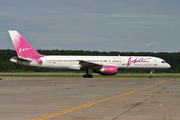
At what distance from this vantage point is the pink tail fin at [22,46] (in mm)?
52500

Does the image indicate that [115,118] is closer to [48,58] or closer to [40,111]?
[40,111]

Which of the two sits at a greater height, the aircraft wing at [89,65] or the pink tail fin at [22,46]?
the pink tail fin at [22,46]

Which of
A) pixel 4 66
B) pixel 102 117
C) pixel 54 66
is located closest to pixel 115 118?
pixel 102 117

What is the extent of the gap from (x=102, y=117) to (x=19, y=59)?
42.7 meters

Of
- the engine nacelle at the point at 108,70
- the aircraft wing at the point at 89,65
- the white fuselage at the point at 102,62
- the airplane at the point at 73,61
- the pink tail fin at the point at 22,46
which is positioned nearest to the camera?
the engine nacelle at the point at 108,70

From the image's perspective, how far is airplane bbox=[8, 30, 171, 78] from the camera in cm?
5081

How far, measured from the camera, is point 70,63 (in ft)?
168

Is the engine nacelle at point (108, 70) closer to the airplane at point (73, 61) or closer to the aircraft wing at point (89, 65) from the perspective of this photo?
the airplane at point (73, 61)

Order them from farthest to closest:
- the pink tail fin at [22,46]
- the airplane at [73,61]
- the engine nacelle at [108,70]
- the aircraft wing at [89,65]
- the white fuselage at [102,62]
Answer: the pink tail fin at [22,46]
the white fuselage at [102,62]
the airplane at [73,61]
the aircraft wing at [89,65]
the engine nacelle at [108,70]

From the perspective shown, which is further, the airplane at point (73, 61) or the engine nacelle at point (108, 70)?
the airplane at point (73, 61)

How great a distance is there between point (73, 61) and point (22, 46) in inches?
386

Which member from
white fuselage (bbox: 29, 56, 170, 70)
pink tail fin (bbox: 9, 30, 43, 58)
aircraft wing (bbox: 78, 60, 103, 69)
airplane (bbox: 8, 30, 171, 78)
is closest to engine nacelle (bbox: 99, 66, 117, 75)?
airplane (bbox: 8, 30, 171, 78)

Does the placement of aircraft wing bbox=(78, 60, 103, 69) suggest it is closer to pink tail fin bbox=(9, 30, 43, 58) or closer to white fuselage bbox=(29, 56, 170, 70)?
white fuselage bbox=(29, 56, 170, 70)

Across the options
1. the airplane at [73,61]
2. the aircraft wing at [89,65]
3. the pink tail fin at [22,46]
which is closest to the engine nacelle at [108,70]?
the airplane at [73,61]
